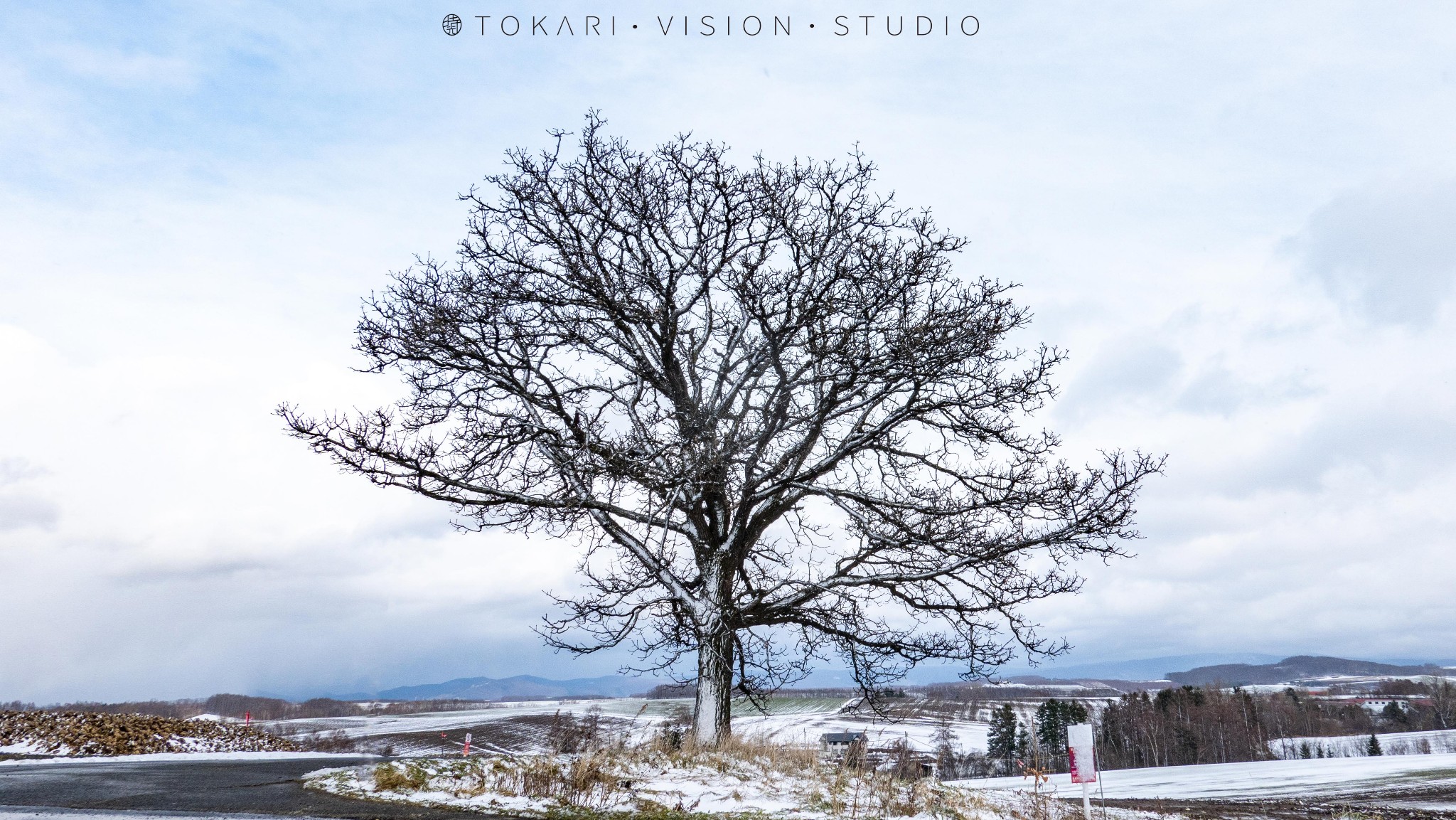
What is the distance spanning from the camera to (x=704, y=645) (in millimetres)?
12531

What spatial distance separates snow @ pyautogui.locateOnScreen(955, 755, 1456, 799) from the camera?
113 ft

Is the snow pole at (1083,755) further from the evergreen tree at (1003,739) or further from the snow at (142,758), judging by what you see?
the evergreen tree at (1003,739)

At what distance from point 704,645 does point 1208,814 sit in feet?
60.0

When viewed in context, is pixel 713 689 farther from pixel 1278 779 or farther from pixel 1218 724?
pixel 1218 724

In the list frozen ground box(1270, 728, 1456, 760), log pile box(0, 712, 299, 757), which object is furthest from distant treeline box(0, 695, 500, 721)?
frozen ground box(1270, 728, 1456, 760)

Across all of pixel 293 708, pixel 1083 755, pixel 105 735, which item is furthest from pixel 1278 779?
pixel 293 708

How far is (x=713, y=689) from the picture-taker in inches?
487

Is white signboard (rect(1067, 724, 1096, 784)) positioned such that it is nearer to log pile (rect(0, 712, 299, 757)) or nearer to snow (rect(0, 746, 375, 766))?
snow (rect(0, 746, 375, 766))

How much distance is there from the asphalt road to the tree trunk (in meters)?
5.16

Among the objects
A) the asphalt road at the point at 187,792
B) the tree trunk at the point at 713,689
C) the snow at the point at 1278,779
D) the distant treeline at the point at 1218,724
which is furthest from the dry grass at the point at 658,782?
the distant treeline at the point at 1218,724

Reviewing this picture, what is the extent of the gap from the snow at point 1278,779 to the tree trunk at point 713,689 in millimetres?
19355

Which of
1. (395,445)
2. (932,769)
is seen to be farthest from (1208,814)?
(395,445)

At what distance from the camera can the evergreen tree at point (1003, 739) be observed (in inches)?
2896

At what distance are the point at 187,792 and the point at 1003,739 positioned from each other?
79917 mm
